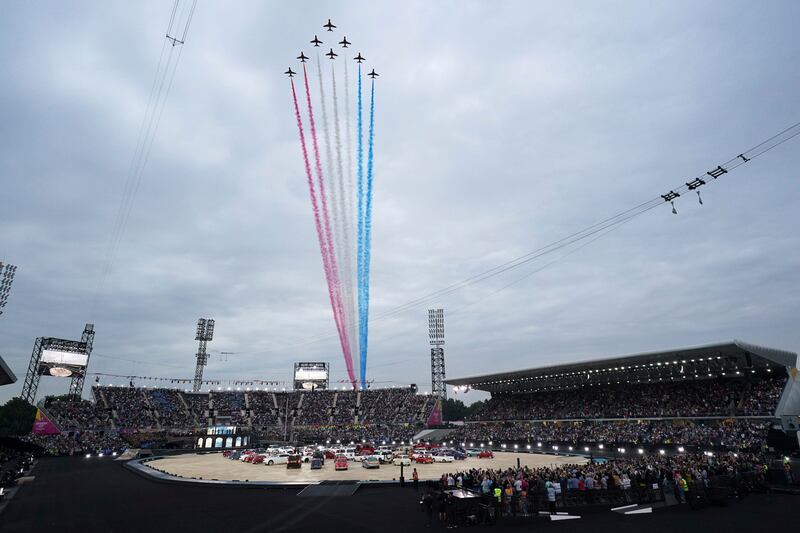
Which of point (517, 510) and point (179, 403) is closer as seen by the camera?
point (517, 510)

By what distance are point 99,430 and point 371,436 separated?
43.1m

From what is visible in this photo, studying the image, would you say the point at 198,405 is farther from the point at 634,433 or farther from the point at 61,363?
the point at 634,433

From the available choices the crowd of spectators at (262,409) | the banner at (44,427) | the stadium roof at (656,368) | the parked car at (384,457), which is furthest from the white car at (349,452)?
the banner at (44,427)

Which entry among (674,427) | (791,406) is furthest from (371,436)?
(791,406)

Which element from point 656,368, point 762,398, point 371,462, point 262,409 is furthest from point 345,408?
point 762,398

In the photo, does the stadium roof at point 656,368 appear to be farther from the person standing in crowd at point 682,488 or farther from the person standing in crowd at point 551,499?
the person standing in crowd at point 551,499

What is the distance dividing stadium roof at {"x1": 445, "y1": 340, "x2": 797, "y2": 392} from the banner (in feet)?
212

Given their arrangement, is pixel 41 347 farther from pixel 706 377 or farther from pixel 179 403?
pixel 706 377

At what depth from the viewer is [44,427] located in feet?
218

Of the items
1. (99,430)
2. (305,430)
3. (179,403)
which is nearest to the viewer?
(99,430)

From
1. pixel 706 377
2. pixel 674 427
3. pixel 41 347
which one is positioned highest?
pixel 41 347

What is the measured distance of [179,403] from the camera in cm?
8781

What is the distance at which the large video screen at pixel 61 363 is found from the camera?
75650 millimetres

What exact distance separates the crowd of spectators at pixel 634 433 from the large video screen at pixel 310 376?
124 feet
